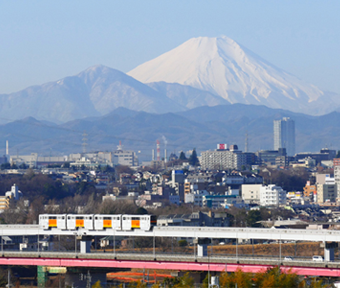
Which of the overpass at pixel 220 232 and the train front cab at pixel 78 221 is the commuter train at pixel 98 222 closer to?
the train front cab at pixel 78 221

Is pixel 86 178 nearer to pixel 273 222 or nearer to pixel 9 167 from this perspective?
pixel 9 167

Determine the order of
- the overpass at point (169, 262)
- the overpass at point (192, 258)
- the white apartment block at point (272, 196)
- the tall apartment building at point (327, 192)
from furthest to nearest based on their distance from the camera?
the tall apartment building at point (327, 192) < the white apartment block at point (272, 196) < the overpass at point (192, 258) < the overpass at point (169, 262)

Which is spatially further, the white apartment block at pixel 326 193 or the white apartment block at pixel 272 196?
the white apartment block at pixel 326 193

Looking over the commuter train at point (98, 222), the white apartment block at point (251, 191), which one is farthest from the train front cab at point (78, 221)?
the white apartment block at point (251, 191)

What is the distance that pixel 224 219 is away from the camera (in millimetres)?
80438

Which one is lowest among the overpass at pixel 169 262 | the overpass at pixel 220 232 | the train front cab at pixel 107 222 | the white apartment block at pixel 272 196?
the overpass at pixel 169 262

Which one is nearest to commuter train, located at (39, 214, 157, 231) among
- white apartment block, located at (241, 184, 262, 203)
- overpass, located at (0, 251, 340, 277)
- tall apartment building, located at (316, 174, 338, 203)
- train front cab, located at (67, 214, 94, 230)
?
train front cab, located at (67, 214, 94, 230)

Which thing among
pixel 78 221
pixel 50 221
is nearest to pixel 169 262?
pixel 78 221

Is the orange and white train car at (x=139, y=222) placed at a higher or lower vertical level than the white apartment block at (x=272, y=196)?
lower

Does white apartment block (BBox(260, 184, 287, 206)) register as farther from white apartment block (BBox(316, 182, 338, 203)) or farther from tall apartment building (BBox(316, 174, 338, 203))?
white apartment block (BBox(316, 182, 338, 203))

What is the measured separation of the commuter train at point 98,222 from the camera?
49.4 metres

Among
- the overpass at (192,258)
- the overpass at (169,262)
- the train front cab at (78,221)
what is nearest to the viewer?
the overpass at (169,262)

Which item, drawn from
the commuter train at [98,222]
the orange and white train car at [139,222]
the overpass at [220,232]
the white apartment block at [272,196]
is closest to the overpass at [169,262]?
the overpass at [220,232]

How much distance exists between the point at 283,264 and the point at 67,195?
78378 millimetres
